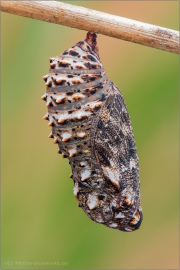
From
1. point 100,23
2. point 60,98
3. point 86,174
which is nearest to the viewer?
point 100,23

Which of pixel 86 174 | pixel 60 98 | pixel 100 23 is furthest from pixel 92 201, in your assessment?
pixel 100 23

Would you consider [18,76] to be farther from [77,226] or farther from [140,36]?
[140,36]

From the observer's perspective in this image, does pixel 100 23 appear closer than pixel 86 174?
Yes

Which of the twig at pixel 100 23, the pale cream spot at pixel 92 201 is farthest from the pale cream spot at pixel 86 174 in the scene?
the twig at pixel 100 23

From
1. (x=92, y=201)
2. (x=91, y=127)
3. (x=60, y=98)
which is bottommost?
(x=92, y=201)

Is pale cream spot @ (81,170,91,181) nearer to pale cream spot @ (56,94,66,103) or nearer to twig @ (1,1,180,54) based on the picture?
pale cream spot @ (56,94,66,103)

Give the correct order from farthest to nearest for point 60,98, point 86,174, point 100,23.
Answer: point 86,174, point 60,98, point 100,23

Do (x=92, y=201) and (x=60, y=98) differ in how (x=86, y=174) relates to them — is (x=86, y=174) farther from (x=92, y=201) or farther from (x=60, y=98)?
(x=60, y=98)
